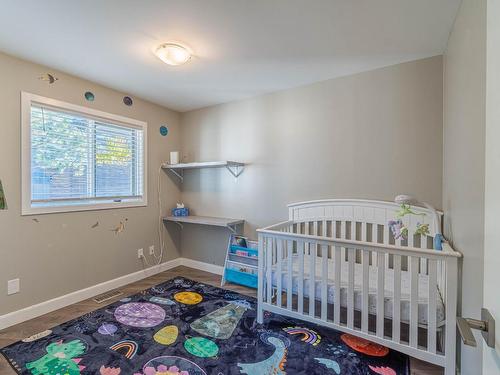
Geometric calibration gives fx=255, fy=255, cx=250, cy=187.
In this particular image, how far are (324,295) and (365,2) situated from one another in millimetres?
1946

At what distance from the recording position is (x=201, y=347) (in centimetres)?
187

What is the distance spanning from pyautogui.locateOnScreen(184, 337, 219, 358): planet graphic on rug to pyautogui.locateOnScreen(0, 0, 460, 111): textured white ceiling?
2.28 m

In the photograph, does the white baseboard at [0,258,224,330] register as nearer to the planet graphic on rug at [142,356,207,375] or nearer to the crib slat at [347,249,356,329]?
the planet graphic on rug at [142,356,207,375]

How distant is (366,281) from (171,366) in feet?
4.66

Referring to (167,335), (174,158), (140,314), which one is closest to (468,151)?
(167,335)

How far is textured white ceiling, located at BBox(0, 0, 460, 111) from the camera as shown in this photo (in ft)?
5.12

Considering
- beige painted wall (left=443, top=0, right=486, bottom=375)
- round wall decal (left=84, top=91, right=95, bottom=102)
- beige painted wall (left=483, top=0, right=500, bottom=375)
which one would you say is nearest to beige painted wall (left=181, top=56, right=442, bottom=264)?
beige painted wall (left=443, top=0, right=486, bottom=375)

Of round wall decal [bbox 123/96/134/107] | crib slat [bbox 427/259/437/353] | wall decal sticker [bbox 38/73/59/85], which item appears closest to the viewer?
crib slat [bbox 427/259/437/353]

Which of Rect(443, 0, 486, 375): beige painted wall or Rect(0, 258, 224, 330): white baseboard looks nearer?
Rect(443, 0, 486, 375): beige painted wall

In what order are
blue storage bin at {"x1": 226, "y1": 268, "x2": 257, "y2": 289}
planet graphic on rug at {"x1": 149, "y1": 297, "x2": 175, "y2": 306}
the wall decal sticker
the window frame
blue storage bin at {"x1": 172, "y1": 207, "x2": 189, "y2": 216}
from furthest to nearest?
blue storage bin at {"x1": 172, "y1": 207, "x2": 189, "y2": 216} → blue storage bin at {"x1": 226, "y1": 268, "x2": 257, "y2": 289} → planet graphic on rug at {"x1": 149, "y1": 297, "x2": 175, "y2": 306} → the wall decal sticker → the window frame

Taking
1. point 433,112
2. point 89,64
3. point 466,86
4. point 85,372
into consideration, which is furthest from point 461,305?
point 89,64

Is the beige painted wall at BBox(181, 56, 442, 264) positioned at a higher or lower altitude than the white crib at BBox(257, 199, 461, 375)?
higher

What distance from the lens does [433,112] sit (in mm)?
2111

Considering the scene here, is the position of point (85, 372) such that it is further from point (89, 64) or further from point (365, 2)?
point (365, 2)
